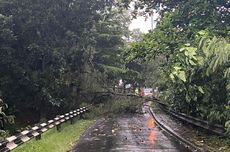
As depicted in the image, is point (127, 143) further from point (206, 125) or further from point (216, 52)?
point (216, 52)

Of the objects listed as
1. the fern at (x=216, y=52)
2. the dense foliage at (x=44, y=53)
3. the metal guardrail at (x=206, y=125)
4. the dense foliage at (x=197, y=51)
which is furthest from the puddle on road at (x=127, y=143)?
the dense foliage at (x=44, y=53)

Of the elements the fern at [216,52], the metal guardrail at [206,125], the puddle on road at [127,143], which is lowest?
the puddle on road at [127,143]

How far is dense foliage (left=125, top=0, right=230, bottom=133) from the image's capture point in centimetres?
1507

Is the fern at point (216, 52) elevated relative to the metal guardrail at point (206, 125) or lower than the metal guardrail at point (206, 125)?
elevated

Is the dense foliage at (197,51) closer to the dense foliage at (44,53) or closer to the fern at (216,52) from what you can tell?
the fern at (216,52)

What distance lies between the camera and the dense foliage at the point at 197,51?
15070 mm

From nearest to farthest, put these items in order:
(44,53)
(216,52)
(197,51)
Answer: (216,52) → (197,51) → (44,53)

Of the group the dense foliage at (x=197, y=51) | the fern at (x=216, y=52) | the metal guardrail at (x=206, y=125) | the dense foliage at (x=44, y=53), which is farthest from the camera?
the dense foliage at (x=44, y=53)

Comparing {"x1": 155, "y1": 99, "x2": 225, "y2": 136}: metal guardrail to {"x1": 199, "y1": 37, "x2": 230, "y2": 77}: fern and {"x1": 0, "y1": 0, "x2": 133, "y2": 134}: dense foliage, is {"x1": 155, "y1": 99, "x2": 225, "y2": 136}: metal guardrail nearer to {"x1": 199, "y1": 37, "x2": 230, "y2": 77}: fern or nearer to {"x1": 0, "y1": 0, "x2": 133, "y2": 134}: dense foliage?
{"x1": 199, "y1": 37, "x2": 230, "y2": 77}: fern

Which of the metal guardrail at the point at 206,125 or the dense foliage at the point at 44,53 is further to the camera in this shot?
the dense foliage at the point at 44,53

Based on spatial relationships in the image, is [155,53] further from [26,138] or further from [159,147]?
[26,138]

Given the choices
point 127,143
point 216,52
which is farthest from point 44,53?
point 216,52

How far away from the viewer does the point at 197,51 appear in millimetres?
16922

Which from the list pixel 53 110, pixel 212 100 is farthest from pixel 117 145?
pixel 53 110
